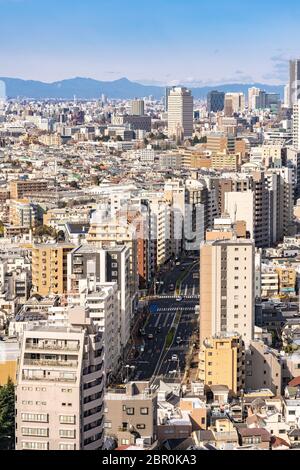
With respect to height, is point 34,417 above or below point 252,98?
below

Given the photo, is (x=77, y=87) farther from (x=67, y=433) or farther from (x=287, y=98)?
(x=287, y=98)

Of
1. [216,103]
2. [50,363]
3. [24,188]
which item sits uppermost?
Answer: [216,103]

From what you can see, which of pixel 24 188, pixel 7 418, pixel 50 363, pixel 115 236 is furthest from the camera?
pixel 24 188

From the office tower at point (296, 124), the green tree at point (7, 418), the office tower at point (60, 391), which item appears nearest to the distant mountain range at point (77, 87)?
the green tree at point (7, 418)

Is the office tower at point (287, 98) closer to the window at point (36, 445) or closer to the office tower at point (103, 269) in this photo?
the office tower at point (103, 269)

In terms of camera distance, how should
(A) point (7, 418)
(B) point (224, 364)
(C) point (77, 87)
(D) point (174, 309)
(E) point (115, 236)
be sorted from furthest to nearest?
(C) point (77, 87), (E) point (115, 236), (D) point (174, 309), (B) point (224, 364), (A) point (7, 418)

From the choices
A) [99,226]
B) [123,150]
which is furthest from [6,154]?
[99,226]

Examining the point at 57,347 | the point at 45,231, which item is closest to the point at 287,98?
the point at 45,231
